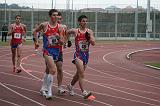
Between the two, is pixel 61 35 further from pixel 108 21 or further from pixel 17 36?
pixel 108 21

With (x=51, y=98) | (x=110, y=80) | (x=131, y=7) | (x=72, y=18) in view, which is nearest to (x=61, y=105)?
(x=51, y=98)

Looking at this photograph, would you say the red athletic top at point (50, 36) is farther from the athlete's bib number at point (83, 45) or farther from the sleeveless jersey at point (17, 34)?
the sleeveless jersey at point (17, 34)

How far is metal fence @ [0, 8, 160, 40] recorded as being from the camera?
49000 mm

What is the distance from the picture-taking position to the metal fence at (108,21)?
49000 millimetres

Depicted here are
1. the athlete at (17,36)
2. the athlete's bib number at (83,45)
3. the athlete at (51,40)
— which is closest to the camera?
the athlete at (51,40)

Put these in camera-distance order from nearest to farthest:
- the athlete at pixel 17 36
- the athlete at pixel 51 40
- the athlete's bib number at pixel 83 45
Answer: the athlete at pixel 51 40 < the athlete's bib number at pixel 83 45 < the athlete at pixel 17 36

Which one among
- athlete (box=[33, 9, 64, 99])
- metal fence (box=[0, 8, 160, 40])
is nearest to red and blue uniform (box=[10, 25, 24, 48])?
athlete (box=[33, 9, 64, 99])

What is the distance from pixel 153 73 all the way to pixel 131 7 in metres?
38.3

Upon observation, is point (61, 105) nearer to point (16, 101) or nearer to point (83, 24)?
point (16, 101)

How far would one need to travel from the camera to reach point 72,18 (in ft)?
163

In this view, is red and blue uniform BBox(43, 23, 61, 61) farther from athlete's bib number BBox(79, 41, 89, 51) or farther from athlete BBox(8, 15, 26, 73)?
athlete BBox(8, 15, 26, 73)

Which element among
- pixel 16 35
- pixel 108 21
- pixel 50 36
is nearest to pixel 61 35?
pixel 50 36

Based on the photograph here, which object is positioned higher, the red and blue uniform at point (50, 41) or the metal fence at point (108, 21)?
the metal fence at point (108, 21)

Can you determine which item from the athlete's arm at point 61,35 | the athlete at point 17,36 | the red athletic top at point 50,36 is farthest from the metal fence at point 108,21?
the red athletic top at point 50,36
